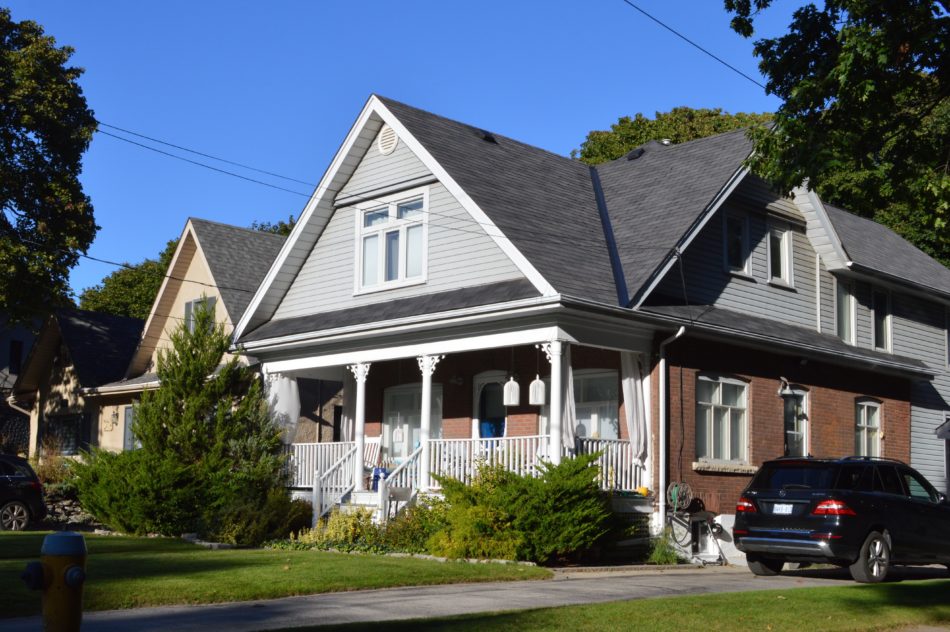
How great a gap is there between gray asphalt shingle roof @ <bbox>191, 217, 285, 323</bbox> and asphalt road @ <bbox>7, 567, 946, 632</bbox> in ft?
51.4

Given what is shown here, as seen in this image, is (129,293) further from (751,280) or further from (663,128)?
(751,280)

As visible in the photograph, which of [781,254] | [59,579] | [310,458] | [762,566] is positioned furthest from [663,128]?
[59,579]

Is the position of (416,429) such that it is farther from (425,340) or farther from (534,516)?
(534,516)

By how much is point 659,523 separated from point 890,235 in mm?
15731

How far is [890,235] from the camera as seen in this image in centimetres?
3173

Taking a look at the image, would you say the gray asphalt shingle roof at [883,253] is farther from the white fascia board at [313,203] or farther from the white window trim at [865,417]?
the white fascia board at [313,203]

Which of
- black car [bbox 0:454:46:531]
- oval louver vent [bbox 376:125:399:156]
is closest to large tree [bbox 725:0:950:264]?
oval louver vent [bbox 376:125:399:156]

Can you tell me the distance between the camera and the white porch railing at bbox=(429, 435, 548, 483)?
18.9m

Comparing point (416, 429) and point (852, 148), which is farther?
point (416, 429)

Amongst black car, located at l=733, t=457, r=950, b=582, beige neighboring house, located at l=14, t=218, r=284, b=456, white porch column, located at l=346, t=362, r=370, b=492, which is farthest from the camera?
beige neighboring house, located at l=14, t=218, r=284, b=456

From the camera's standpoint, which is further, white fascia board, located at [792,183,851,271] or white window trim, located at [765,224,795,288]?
white fascia board, located at [792,183,851,271]

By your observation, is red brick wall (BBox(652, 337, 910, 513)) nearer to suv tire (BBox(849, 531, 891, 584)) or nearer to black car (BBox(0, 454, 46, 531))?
suv tire (BBox(849, 531, 891, 584))

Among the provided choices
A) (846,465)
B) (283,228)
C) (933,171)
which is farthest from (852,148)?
(283,228)

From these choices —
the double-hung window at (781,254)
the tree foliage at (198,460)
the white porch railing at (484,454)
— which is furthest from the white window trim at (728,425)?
the tree foliage at (198,460)
